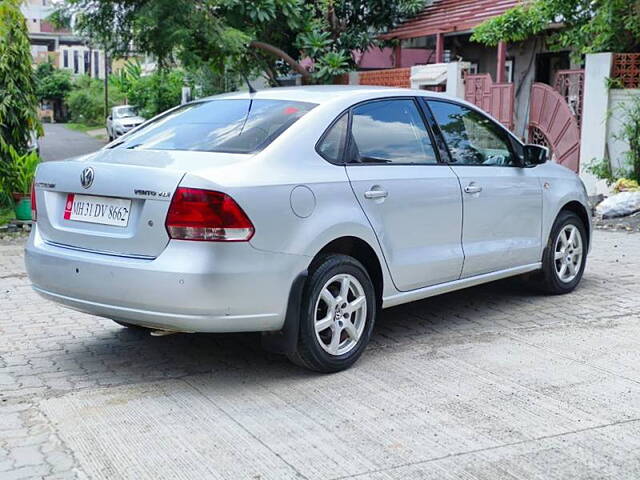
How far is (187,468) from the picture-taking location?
3807 millimetres

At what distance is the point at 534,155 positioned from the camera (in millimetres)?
6770

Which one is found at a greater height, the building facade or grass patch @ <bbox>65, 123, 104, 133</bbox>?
the building facade

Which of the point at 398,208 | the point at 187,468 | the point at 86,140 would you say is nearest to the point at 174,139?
the point at 398,208

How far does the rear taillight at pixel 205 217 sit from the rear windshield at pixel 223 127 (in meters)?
0.55

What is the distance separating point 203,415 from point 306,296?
88 cm

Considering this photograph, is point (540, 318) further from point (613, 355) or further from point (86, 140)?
point (86, 140)

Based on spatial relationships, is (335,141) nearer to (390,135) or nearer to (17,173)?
(390,135)

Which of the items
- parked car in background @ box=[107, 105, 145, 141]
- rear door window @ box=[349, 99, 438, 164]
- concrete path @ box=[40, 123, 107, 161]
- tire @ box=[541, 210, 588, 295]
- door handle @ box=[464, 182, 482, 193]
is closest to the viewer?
rear door window @ box=[349, 99, 438, 164]

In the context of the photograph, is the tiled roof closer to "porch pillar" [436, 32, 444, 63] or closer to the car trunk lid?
"porch pillar" [436, 32, 444, 63]

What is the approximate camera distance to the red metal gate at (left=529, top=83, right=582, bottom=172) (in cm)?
1394

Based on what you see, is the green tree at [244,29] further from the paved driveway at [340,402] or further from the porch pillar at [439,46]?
the paved driveway at [340,402]

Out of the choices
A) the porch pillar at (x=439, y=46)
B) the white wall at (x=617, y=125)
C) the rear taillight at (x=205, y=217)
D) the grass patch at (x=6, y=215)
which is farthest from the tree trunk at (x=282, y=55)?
the rear taillight at (x=205, y=217)

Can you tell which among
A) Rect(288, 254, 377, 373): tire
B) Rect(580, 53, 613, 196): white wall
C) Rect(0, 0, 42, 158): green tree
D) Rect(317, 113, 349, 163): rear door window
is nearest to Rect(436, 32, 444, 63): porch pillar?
Rect(580, 53, 613, 196): white wall

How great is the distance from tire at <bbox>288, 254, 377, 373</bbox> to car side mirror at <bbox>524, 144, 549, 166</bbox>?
7.09 feet
